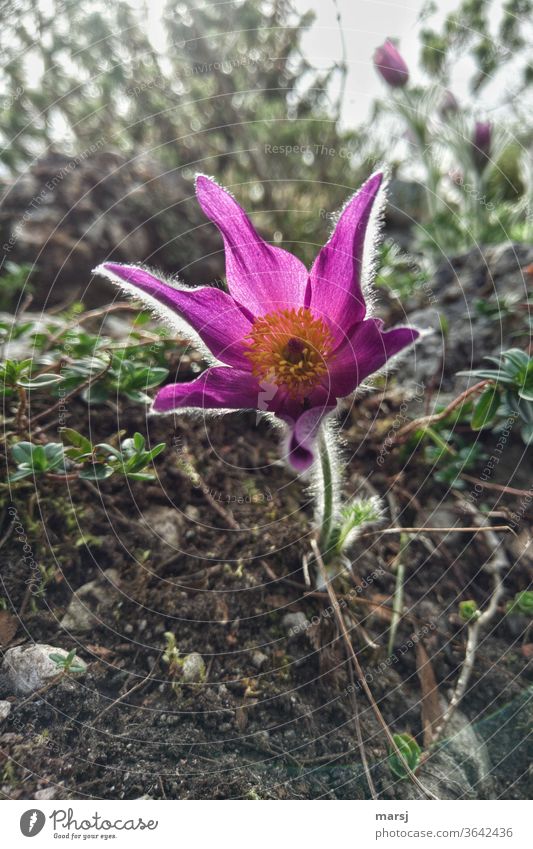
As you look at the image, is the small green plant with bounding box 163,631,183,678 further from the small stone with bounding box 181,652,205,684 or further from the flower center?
the flower center

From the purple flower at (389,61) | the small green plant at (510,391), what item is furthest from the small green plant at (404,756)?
the purple flower at (389,61)

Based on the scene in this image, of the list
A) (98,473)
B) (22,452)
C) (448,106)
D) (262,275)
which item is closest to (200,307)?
(262,275)

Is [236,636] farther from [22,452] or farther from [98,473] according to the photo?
[22,452]

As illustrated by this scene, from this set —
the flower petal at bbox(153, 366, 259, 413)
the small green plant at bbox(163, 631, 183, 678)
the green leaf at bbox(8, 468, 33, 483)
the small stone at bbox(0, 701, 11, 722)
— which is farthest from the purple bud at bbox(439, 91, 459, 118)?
the small stone at bbox(0, 701, 11, 722)

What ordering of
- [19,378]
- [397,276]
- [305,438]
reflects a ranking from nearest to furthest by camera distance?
[305,438]
[19,378]
[397,276]

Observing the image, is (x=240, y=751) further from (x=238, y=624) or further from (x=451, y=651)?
Result: (x=451, y=651)
